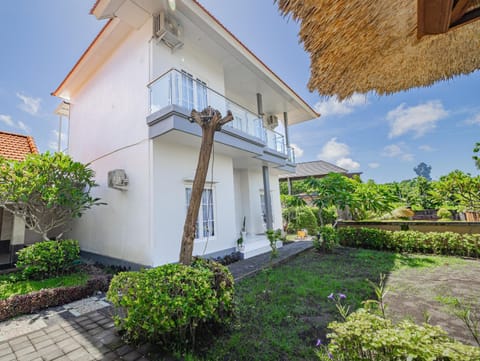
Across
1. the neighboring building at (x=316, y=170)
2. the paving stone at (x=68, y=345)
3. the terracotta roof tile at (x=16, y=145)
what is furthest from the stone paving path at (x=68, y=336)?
the neighboring building at (x=316, y=170)

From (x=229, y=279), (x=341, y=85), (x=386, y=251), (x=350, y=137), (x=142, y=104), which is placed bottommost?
(x=386, y=251)

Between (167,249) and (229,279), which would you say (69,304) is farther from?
(229,279)

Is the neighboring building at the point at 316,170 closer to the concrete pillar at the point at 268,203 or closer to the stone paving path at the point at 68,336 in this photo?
the concrete pillar at the point at 268,203

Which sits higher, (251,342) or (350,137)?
(350,137)

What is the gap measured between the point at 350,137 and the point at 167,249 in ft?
75.4

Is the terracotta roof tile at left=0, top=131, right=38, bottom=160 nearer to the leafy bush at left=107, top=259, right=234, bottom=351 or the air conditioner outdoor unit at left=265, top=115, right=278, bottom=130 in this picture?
the leafy bush at left=107, top=259, right=234, bottom=351

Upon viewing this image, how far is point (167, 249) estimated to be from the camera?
6375mm

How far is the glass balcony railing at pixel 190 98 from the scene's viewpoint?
20.7 feet

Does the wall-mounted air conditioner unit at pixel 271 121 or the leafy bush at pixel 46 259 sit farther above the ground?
the wall-mounted air conditioner unit at pixel 271 121

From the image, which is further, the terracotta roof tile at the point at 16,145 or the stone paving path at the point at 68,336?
the terracotta roof tile at the point at 16,145

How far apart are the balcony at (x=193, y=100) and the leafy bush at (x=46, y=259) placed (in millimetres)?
4739

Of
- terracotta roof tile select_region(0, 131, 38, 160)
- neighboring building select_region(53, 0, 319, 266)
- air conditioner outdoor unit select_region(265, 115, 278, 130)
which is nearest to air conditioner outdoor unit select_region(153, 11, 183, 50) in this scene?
neighboring building select_region(53, 0, 319, 266)

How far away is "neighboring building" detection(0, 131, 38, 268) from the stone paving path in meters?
5.28

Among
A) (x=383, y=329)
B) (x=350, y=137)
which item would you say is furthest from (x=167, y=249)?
(x=350, y=137)
